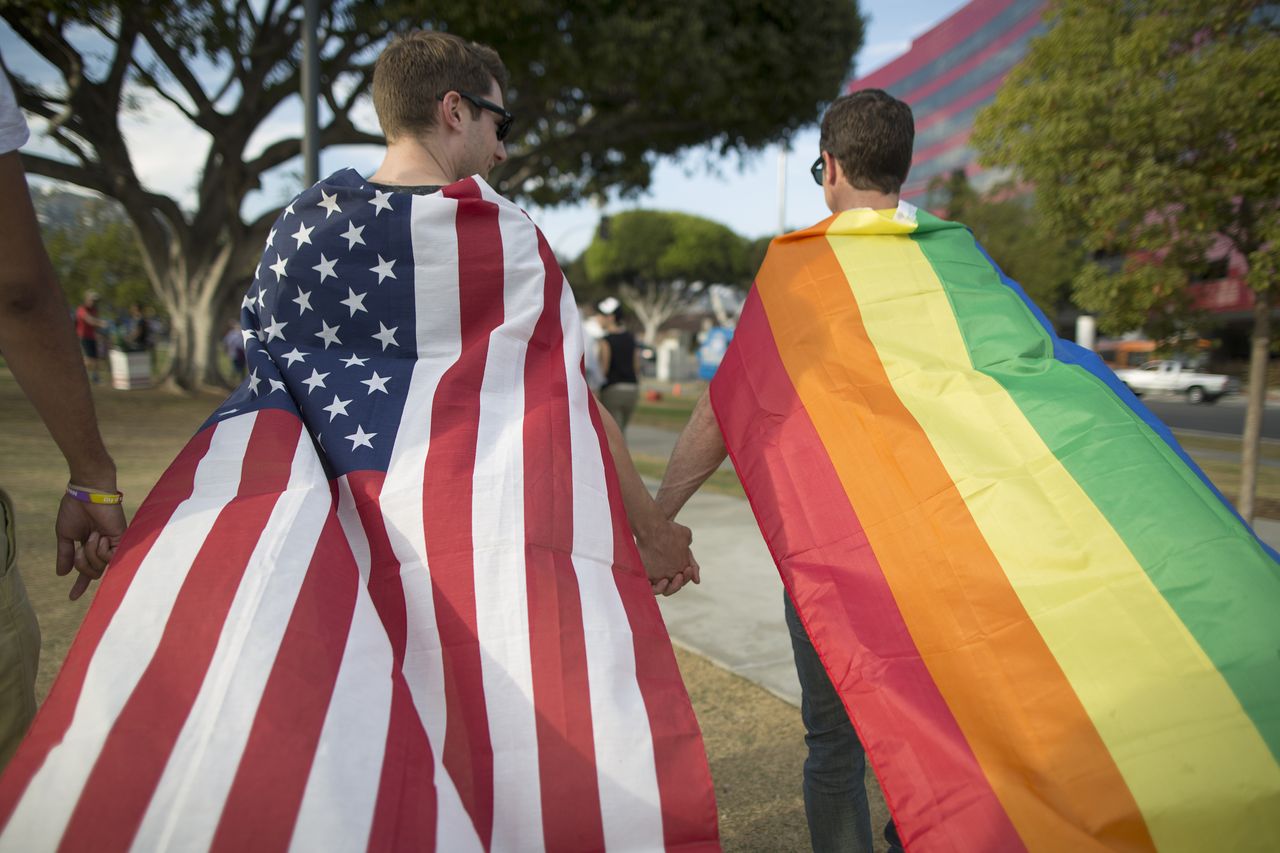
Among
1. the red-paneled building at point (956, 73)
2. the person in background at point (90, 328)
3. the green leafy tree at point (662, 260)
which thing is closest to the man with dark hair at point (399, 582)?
the person in background at point (90, 328)

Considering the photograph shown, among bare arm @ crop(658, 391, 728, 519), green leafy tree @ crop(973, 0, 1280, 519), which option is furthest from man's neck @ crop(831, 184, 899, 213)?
green leafy tree @ crop(973, 0, 1280, 519)

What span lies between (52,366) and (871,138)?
2.03 meters

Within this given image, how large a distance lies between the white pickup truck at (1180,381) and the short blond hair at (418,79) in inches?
1324

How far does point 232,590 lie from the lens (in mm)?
1511

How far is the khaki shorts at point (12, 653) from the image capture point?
1.73 meters

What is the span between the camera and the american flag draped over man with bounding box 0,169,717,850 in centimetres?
132

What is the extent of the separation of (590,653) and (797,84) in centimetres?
1607

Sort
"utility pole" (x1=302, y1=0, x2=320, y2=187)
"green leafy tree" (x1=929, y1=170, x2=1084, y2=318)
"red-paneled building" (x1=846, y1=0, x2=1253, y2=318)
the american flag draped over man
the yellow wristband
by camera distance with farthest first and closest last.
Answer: "red-paneled building" (x1=846, y1=0, x2=1253, y2=318), "green leafy tree" (x1=929, y1=170, x2=1084, y2=318), "utility pole" (x1=302, y1=0, x2=320, y2=187), the yellow wristband, the american flag draped over man

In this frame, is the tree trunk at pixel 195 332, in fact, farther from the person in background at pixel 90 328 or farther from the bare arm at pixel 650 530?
the bare arm at pixel 650 530

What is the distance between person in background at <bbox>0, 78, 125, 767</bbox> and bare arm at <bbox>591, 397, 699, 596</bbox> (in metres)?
1.07

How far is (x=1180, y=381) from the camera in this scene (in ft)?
111

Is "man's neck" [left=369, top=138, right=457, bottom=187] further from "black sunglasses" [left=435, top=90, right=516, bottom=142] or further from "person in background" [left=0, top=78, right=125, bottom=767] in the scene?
"person in background" [left=0, top=78, right=125, bottom=767]

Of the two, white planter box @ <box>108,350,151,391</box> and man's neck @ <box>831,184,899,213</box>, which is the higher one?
man's neck @ <box>831,184,899,213</box>

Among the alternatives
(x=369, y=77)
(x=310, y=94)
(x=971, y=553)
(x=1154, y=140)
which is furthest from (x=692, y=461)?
(x=369, y=77)
